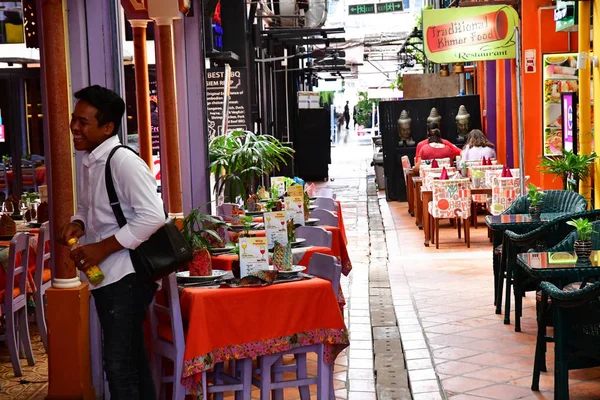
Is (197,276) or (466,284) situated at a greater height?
(197,276)

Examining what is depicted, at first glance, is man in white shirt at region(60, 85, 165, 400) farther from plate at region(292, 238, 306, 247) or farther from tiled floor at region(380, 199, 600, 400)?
plate at region(292, 238, 306, 247)

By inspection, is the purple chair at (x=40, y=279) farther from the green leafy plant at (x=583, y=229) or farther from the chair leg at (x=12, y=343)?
the green leafy plant at (x=583, y=229)

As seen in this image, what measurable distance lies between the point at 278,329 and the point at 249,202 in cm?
435

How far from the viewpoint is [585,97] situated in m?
9.59

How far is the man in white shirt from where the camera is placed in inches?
161

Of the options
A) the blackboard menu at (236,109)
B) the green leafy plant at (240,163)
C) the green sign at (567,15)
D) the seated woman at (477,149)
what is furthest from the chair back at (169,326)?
the seated woman at (477,149)

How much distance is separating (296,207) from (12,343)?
7.62 feet

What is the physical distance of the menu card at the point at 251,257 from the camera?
4941mm

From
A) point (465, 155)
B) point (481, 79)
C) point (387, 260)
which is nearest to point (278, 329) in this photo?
point (387, 260)

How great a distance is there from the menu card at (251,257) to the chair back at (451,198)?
7331 millimetres

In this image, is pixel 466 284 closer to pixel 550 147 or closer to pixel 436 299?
pixel 436 299

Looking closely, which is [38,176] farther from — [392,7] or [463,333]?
[392,7]

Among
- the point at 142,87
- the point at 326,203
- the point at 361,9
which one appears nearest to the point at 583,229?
the point at 142,87

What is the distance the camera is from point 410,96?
2095cm
